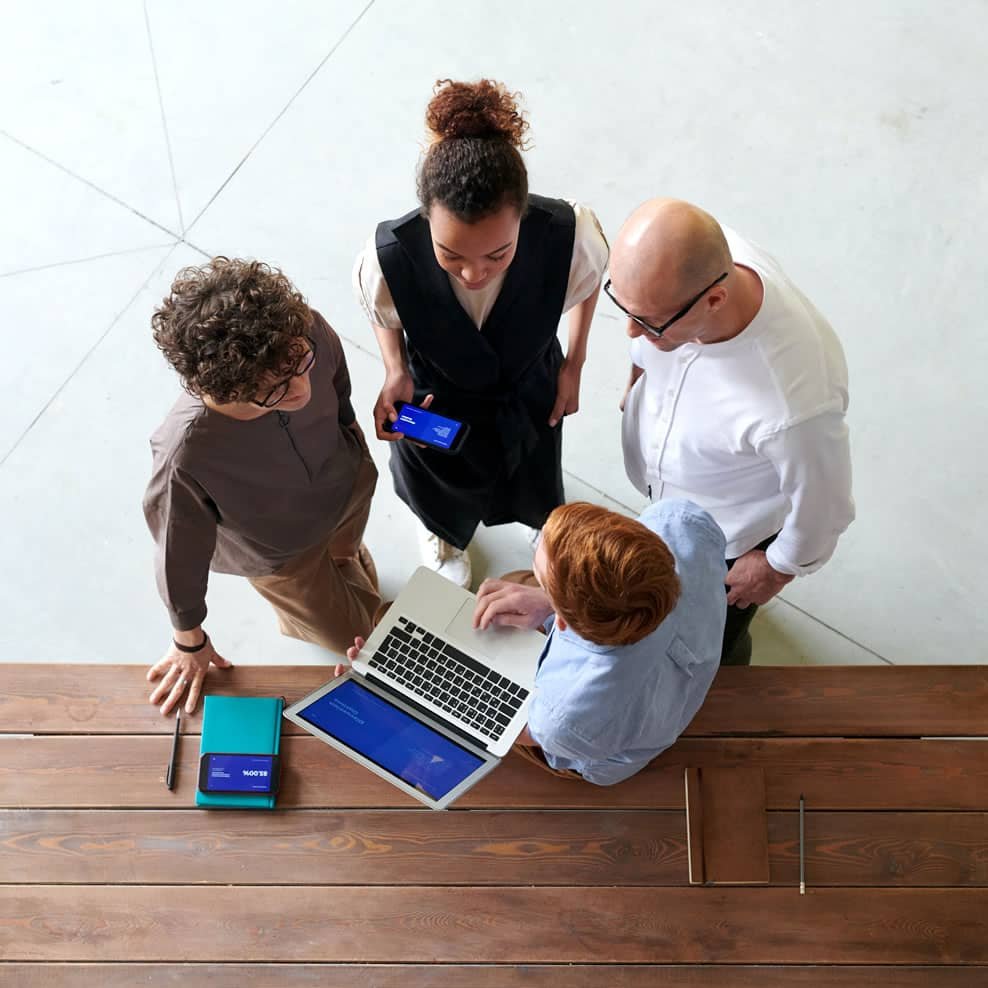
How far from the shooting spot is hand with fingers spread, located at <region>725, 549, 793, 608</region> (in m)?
2.09

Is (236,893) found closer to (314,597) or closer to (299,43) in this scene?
(314,597)

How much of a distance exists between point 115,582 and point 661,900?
1.84 m

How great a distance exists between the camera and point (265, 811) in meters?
1.97

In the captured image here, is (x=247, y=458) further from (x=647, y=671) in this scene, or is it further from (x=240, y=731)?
(x=647, y=671)

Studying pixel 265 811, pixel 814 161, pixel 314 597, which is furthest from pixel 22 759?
pixel 814 161

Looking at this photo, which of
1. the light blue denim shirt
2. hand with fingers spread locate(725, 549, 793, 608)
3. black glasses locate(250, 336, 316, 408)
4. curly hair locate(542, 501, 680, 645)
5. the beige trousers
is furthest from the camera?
the beige trousers

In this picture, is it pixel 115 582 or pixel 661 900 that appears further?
pixel 115 582

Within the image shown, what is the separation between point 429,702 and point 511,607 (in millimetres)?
246

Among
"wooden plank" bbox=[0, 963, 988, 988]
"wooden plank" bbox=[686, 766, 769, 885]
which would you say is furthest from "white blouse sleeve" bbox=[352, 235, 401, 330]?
"wooden plank" bbox=[0, 963, 988, 988]

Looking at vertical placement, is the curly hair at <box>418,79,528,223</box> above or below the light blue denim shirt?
above

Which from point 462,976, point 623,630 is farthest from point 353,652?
point 623,630

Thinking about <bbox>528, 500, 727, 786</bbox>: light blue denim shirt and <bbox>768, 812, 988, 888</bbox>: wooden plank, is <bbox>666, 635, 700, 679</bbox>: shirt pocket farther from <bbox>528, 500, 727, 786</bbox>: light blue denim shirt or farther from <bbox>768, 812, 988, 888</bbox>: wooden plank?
<bbox>768, 812, 988, 888</bbox>: wooden plank

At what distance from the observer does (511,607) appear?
1960 millimetres

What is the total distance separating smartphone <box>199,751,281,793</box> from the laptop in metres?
0.11
